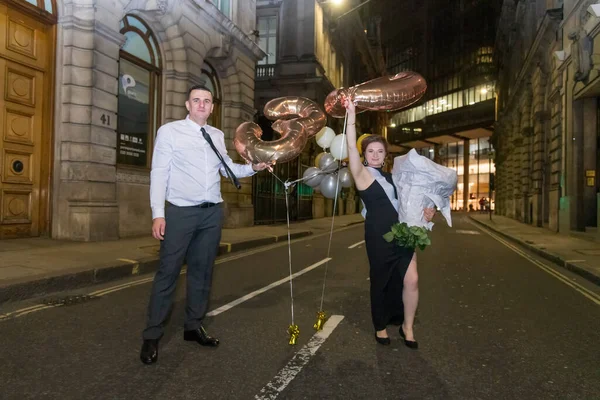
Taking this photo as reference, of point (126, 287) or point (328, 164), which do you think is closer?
point (328, 164)

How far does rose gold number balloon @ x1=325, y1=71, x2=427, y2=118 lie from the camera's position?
12.6ft

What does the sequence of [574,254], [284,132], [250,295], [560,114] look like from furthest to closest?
[560,114] → [574,254] → [250,295] → [284,132]

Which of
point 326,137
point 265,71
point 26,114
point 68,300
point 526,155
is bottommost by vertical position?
point 68,300

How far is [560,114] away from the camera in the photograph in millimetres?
17281

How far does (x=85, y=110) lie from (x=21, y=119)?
4.29 ft

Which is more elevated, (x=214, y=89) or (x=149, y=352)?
(x=214, y=89)

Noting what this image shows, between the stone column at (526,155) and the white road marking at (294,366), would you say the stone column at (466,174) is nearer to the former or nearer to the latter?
the stone column at (526,155)

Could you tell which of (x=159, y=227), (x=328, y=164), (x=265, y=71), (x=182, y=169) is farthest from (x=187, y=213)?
(x=265, y=71)

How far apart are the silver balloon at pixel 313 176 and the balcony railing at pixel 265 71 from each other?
23.1 m

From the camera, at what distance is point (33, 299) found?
5.67 meters

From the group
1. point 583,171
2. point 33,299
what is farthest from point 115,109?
point 583,171

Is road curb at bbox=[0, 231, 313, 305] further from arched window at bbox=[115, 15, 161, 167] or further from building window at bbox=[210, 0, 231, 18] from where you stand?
building window at bbox=[210, 0, 231, 18]

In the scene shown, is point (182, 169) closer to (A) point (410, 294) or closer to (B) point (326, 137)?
(A) point (410, 294)

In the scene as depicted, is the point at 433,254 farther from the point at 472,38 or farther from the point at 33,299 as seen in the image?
the point at 472,38
